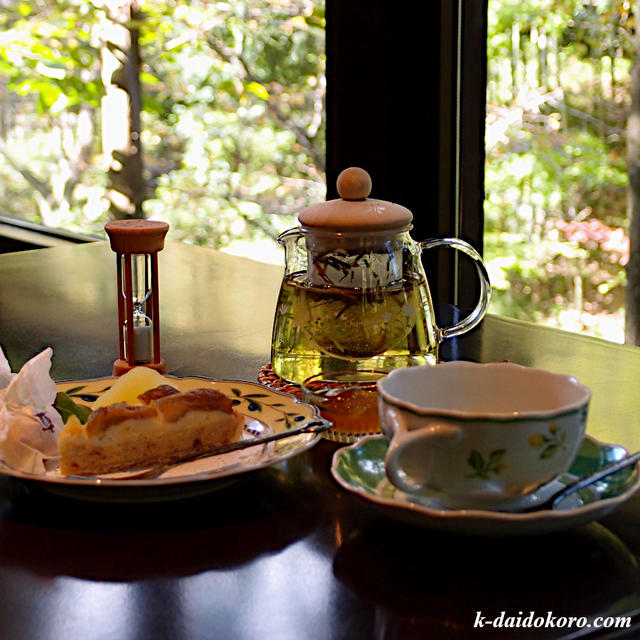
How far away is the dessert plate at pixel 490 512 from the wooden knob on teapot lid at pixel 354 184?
25 cm

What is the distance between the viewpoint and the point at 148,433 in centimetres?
72

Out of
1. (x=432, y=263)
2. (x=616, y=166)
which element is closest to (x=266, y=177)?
(x=432, y=263)

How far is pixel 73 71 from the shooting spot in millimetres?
3938

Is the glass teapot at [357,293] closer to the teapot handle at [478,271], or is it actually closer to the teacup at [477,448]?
the teapot handle at [478,271]

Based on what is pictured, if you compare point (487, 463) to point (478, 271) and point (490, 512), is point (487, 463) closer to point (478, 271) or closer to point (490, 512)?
point (490, 512)

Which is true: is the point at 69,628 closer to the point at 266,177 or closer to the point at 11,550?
the point at 11,550

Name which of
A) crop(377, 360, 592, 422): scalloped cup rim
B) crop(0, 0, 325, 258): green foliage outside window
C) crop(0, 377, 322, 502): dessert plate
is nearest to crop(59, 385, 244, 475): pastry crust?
crop(0, 377, 322, 502): dessert plate

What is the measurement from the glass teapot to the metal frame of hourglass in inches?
6.1

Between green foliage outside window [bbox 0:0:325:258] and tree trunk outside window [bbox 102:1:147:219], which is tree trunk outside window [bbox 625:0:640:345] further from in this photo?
tree trunk outside window [bbox 102:1:147:219]

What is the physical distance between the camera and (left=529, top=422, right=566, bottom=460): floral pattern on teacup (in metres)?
0.60

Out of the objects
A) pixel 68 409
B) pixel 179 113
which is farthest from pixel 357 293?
pixel 179 113

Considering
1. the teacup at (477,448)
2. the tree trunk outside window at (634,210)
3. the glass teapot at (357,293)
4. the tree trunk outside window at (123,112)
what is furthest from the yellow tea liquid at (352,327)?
the tree trunk outside window at (123,112)

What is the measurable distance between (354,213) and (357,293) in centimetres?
7

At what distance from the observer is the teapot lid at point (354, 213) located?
86cm
